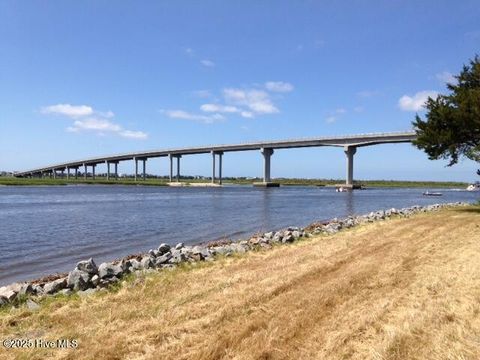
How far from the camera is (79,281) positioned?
10.4 meters

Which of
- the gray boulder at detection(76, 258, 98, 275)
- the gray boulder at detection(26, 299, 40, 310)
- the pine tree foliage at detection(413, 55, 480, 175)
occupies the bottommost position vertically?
the gray boulder at detection(26, 299, 40, 310)

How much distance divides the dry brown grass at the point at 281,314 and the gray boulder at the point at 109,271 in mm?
1022

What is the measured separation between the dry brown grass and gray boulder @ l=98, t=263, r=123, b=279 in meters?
1.02

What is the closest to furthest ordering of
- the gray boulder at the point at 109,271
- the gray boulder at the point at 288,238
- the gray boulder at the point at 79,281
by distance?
the gray boulder at the point at 79,281 → the gray boulder at the point at 109,271 → the gray boulder at the point at 288,238

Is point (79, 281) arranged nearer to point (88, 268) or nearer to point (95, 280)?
point (95, 280)

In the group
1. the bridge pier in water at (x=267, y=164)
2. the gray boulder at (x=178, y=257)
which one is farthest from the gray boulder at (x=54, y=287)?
the bridge pier in water at (x=267, y=164)

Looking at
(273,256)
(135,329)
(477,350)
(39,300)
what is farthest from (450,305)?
(39,300)

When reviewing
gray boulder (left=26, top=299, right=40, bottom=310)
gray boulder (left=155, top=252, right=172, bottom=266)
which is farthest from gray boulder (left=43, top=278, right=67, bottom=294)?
gray boulder (left=155, top=252, right=172, bottom=266)

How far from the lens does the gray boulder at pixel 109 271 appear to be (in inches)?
440

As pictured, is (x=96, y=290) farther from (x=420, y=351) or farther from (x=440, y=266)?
(x=440, y=266)

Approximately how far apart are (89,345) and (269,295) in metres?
3.60

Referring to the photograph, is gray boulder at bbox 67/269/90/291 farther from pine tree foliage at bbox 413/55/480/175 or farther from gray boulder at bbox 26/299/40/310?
pine tree foliage at bbox 413/55/480/175

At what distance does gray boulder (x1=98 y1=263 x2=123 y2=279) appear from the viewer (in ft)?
36.7

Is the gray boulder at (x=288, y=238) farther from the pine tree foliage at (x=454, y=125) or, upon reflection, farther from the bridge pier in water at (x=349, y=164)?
the bridge pier in water at (x=349, y=164)
